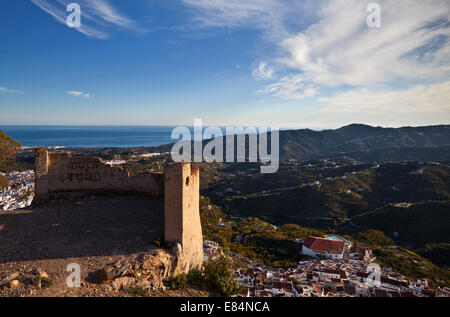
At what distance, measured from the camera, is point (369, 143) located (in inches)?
4350

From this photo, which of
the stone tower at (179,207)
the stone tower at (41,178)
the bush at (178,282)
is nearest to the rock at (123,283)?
the bush at (178,282)

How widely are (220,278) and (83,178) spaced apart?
673 cm

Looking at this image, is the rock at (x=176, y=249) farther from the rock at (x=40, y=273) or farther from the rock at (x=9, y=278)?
the rock at (x=9, y=278)

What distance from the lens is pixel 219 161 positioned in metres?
87.0

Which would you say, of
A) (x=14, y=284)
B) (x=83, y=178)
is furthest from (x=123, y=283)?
(x=83, y=178)

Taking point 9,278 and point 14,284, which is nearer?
point 14,284

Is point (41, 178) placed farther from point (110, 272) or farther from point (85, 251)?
point (110, 272)

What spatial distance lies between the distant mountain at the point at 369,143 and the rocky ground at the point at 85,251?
290 ft

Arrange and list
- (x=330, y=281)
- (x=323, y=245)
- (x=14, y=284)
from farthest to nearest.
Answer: (x=323, y=245)
(x=330, y=281)
(x=14, y=284)

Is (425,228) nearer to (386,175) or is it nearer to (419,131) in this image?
(386,175)
